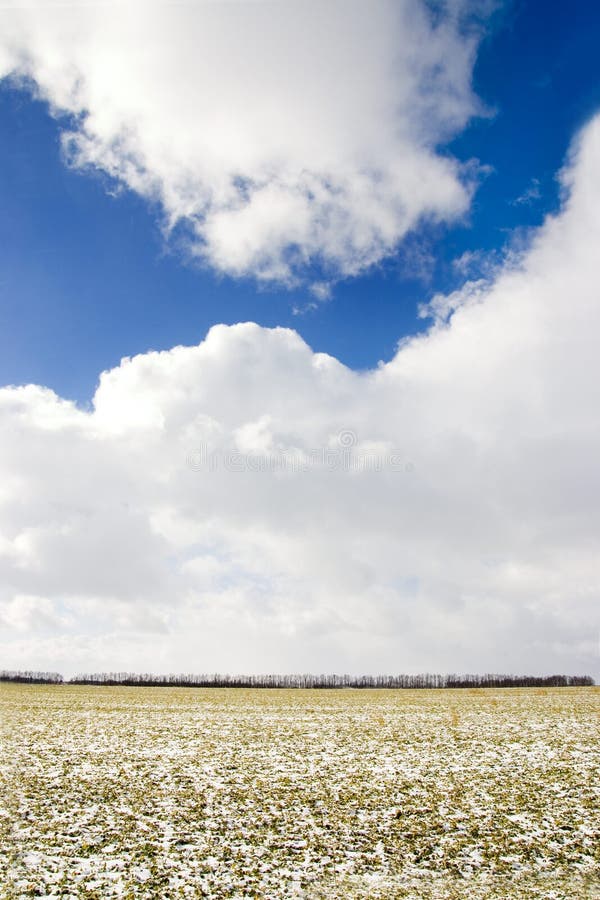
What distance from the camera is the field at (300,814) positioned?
12500mm

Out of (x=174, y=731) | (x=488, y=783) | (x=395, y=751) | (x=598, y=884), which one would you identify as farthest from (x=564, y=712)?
(x=598, y=884)

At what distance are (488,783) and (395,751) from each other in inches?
221

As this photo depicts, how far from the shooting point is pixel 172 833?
14.7 metres

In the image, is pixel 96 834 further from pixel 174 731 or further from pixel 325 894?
pixel 174 731

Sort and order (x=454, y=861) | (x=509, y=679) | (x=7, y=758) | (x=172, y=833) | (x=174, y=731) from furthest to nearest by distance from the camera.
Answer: (x=509, y=679) < (x=174, y=731) < (x=7, y=758) < (x=172, y=833) < (x=454, y=861)

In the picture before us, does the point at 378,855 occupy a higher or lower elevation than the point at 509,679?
higher

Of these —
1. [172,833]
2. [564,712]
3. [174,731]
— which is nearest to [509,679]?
[564,712]

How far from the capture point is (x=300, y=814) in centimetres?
1627

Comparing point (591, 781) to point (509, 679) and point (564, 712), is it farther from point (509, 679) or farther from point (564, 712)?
point (509, 679)

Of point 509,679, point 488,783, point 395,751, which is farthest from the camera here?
point 509,679

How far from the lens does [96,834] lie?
1447 cm

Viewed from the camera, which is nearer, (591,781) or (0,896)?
(0,896)

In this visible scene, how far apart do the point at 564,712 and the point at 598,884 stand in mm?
30571

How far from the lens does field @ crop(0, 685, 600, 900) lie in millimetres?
12500
